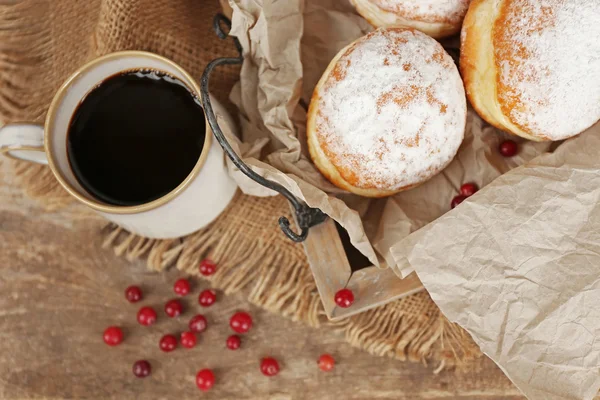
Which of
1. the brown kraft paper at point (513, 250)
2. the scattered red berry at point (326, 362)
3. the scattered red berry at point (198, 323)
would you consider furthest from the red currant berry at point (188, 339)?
the brown kraft paper at point (513, 250)

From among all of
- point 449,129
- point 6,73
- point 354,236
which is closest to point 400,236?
point 354,236

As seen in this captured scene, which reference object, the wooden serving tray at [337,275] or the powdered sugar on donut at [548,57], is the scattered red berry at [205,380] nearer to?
the wooden serving tray at [337,275]

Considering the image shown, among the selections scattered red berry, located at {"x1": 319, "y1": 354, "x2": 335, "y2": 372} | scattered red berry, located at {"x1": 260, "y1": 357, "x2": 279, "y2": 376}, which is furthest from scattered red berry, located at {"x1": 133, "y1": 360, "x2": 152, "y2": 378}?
scattered red berry, located at {"x1": 319, "y1": 354, "x2": 335, "y2": 372}

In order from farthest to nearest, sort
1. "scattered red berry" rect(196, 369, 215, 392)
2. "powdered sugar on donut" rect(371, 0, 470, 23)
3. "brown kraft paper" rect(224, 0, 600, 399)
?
"scattered red berry" rect(196, 369, 215, 392)
"powdered sugar on donut" rect(371, 0, 470, 23)
"brown kraft paper" rect(224, 0, 600, 399)

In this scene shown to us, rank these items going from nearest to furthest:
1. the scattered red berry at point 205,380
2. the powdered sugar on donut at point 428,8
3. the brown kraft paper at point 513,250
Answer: the brown kraft paper at point 513,250
the powdered sugar on donut at point 428,8
the scattered red berry at point 205,380

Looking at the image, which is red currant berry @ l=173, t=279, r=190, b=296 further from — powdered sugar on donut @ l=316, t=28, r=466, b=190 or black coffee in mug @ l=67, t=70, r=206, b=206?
powdered sugar on donut @ l=316, t=28, r=466, b=190

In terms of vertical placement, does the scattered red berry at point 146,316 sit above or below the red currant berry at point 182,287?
below

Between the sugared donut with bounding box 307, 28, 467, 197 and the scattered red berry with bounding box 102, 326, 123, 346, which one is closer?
the sugared donut with bounding box 307, 28, 467, 197

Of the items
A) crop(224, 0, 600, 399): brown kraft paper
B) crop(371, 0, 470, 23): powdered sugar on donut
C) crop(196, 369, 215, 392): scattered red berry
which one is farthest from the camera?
crop(196, 369, 215, 392): scattered red berry
